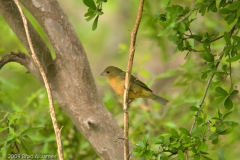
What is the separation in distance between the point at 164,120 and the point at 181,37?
1.87 m

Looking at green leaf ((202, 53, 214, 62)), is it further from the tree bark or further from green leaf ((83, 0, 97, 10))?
the tree bark

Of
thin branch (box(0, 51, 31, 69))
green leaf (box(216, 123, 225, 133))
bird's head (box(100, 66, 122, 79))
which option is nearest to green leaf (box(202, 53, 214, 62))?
green leaf (box(216, 123, 225, 133))

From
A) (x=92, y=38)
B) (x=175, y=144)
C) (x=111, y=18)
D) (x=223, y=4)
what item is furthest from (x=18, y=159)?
(x=111, y=18)

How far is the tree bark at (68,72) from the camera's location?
2.42 meters

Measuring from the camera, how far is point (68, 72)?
246 centimetres

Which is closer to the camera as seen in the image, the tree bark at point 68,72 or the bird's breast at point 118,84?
the tree bark at point 68,72

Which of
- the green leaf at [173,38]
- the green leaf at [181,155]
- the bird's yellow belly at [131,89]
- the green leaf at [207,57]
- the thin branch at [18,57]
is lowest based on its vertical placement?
the green leaf at [181,155]

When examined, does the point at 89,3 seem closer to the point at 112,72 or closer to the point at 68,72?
the point at 68,72

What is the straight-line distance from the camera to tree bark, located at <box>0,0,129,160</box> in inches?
95.1

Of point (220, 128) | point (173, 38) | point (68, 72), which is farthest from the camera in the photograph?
point (68, 72)

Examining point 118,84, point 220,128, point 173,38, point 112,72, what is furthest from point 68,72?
point 112,72

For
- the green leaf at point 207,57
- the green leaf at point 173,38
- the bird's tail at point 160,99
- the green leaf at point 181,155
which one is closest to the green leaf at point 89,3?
the green leaf at point 173,38

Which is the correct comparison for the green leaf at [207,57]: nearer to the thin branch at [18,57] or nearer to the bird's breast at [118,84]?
the thin branch at [18,57]

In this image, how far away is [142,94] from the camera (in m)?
3.50
